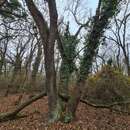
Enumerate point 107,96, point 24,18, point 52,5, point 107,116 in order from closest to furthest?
point 52,5 → point 107,116 → point 107,96 → point 24,18

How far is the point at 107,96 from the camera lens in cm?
2272

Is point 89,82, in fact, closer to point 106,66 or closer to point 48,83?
point 106,66

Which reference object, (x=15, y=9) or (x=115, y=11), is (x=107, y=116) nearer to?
(x=115, y=11)

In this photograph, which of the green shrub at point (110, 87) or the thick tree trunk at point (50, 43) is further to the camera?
the green shrub at point (110, 87)

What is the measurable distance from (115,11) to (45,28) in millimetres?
3598

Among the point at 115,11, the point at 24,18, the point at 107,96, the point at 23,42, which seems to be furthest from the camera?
the point at 23,42

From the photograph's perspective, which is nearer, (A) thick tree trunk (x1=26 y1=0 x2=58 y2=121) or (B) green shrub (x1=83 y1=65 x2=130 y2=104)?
(A) thick tree trunk (x1=26 y1=0 x2=58 y2=121)

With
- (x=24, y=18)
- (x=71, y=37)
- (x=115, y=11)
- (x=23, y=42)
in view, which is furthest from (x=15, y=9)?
(x=23, y=42)

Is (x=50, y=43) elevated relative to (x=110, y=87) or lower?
elevated

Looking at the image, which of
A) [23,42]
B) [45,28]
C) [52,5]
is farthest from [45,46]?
[23,42]

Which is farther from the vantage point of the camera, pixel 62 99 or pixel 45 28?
pixel 62 99

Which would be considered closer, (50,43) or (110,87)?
(50,43)

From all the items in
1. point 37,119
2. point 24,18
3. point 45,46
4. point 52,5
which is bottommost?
point 37,119

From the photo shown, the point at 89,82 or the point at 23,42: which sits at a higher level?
the point at 23,42
